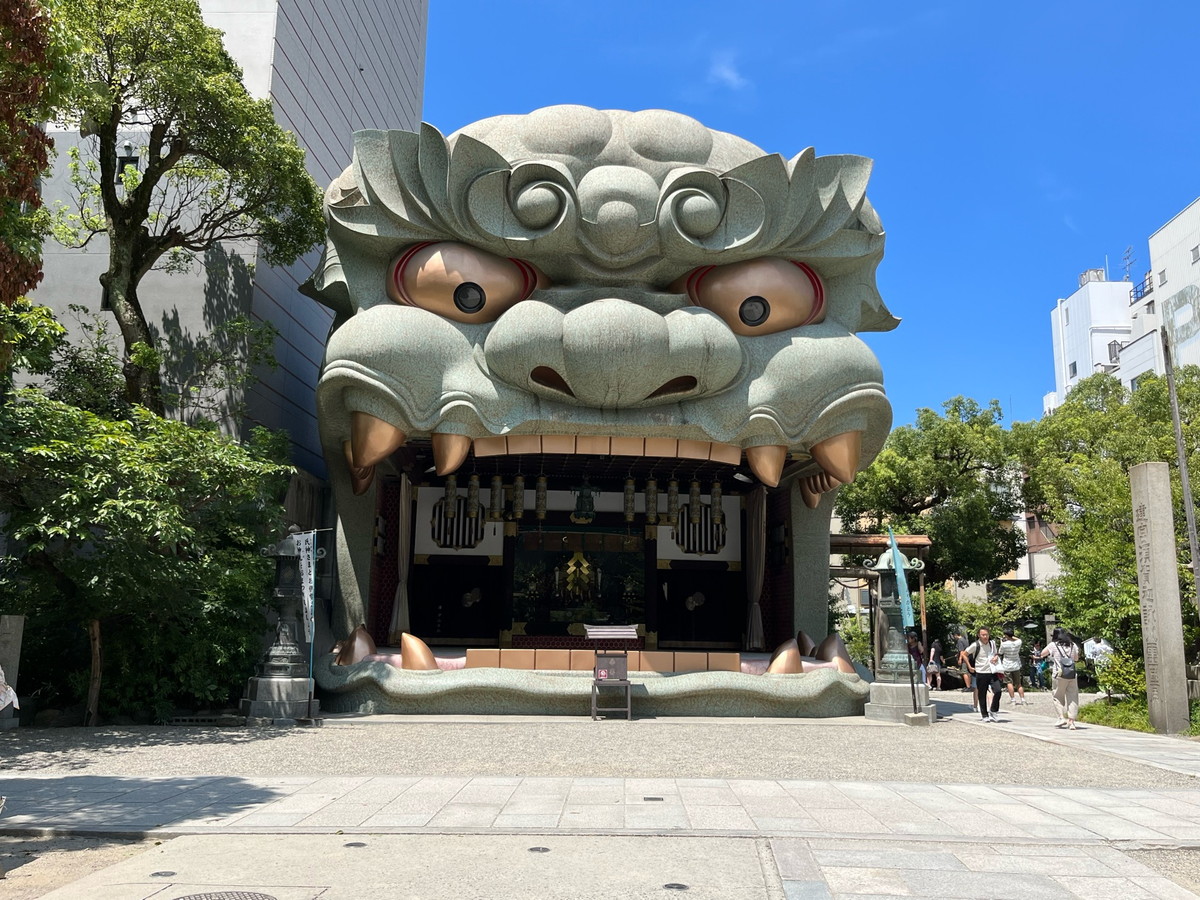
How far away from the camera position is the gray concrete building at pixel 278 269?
16688 mm

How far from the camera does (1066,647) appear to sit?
1388cm

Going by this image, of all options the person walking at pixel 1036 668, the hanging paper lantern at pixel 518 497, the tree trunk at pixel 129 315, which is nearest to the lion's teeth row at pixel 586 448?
the hanging paper lantern at pixel 518 497

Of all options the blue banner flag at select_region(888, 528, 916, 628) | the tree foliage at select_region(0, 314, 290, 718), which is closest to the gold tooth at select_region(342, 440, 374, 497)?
the tree foliage at select_region(0, 314, 290, 718)

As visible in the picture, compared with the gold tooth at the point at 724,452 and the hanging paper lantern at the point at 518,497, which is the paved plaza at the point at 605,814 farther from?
the hanging paper lantern at the point at 518,497

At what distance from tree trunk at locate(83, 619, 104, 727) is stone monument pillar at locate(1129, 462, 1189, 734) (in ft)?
47.6

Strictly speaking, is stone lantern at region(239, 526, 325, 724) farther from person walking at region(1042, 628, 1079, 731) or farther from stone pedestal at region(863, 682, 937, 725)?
person walking at region(1042, 628, 1079, 731)

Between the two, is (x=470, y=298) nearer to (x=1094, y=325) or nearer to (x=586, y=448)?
(x=586, y=448)

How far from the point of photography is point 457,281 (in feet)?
46.5

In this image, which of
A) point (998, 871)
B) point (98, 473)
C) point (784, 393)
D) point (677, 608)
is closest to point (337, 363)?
point (98, 473)

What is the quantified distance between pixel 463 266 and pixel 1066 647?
10633 millimetres

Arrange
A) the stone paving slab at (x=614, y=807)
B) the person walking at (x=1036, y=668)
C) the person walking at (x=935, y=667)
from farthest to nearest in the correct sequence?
1. the person walking at (x=1036, y=668)
2. the person walking at (x=935, y=667)
3. the stone paving slab at (x=614, y=807)

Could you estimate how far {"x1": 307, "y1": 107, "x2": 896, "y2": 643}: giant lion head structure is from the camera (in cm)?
1377

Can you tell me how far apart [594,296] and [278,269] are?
7.21 metres

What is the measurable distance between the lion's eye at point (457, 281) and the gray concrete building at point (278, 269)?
11.8 ft
